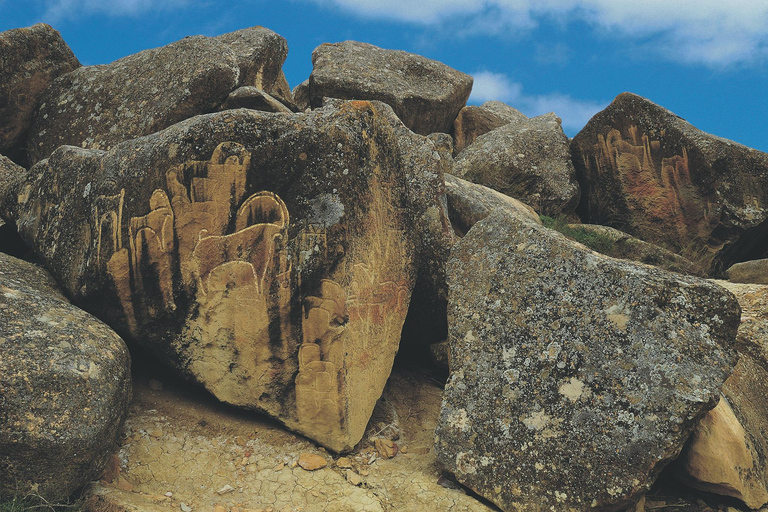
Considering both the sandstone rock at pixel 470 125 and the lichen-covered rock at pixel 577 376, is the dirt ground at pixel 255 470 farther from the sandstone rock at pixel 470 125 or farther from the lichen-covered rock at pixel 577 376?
the sandstone rock at pixel 470 125

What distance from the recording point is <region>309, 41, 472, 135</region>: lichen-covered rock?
37.0 feet

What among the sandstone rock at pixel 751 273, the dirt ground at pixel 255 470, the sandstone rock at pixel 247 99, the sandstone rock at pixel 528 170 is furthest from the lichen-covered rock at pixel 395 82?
the dirt ground at pixel 255 470

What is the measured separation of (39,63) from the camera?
9.80 meters

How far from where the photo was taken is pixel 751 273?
8.80 meters

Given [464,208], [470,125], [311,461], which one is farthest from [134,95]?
[470,125]

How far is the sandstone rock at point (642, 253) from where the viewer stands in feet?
29.8

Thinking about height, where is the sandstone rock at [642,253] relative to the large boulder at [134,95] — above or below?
below

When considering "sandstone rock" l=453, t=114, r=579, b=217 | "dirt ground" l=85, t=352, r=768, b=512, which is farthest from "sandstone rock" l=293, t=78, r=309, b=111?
"dirt ground" l=85, t=352, r=768, b=512

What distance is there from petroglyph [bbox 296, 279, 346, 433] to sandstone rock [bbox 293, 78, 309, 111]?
10.1 meters

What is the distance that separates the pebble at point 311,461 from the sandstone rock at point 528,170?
613 centimetres

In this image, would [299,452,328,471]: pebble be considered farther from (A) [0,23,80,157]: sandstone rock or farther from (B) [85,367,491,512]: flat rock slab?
(A) [0,23,80,157]: sandstone rock

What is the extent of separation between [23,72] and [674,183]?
9.38 meters

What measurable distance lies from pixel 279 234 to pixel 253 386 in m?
1.27

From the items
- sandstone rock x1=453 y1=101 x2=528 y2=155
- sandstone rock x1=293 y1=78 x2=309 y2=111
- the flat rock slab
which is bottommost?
the flat rock slab
